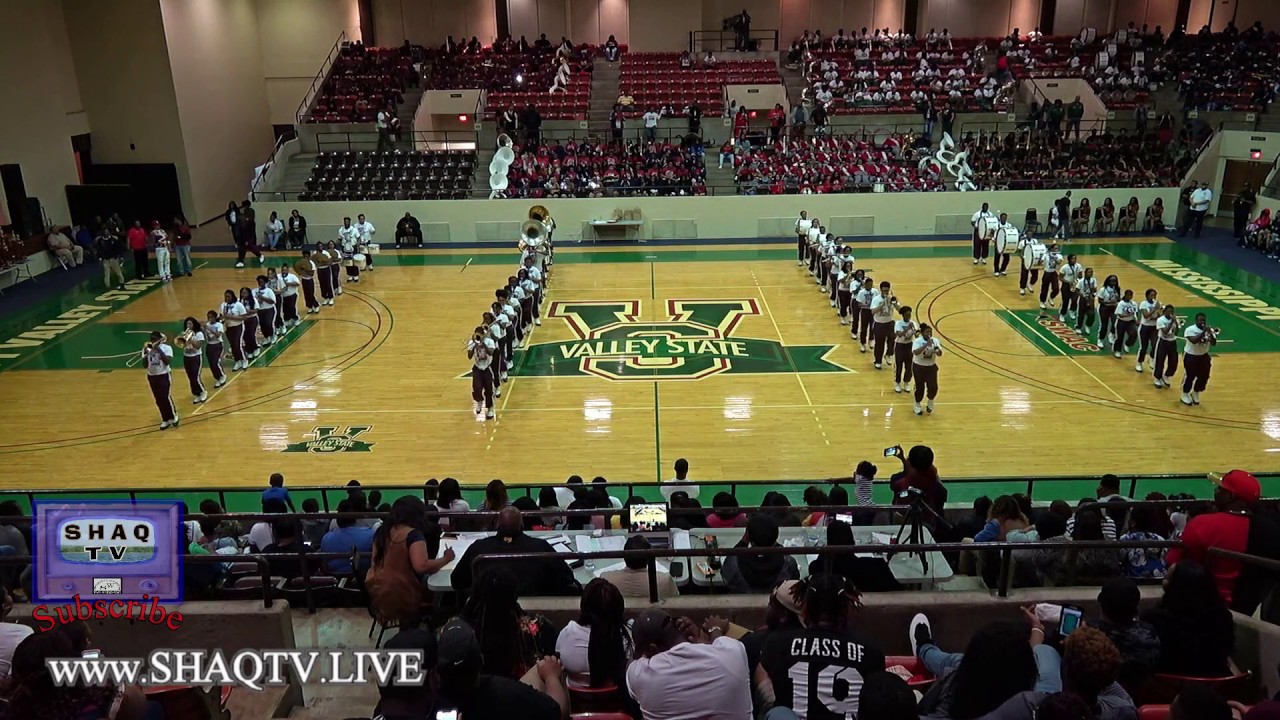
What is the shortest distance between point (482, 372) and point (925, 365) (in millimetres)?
6926

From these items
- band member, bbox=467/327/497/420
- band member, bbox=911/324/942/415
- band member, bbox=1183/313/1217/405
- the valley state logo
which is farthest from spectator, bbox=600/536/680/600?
band member, bbox=1183/313/1217/405

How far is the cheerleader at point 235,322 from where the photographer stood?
1672 centimetres

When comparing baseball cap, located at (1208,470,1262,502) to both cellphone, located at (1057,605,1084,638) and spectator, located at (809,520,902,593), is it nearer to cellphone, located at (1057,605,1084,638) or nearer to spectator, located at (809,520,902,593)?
cellphone, located at (1057,605,1084,638)

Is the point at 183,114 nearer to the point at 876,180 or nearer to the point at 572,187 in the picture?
the point at 572,187

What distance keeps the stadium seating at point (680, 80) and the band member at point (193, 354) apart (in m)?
20.4

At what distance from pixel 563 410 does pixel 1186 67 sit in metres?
30.1

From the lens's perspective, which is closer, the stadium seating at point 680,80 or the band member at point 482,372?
the band member at point 482,372

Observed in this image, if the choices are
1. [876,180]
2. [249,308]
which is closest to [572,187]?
[876,180]

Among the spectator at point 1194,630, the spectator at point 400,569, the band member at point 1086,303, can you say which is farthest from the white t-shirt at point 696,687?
the band member at point 1086,303

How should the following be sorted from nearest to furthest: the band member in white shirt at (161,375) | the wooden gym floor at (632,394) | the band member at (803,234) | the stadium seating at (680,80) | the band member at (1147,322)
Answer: the wooden gym floor at (632,394) → the band member in white shirt at (161,375) → the band member at (1147,322) → the band member at (803,234) → the stadium seating at (680,80)

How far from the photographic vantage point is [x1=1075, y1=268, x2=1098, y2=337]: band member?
685 inches

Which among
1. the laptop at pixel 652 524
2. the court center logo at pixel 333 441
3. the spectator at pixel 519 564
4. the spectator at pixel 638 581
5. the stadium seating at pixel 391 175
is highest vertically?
the stadium seating at pixel 391 175

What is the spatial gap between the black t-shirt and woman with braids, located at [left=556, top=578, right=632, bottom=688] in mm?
778

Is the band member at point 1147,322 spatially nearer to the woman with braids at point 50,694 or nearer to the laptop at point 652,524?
the laptop at point 652,524
